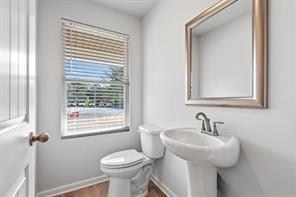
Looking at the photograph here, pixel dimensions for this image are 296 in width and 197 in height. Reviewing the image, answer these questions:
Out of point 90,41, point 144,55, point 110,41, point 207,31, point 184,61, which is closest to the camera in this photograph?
point 207,31

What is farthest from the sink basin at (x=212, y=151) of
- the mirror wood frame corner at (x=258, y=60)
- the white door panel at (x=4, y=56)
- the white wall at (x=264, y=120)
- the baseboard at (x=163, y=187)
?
the baseboard at (x=163, y=187)

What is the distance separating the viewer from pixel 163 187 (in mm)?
1745

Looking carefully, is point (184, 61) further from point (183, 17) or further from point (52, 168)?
point (52, 168)

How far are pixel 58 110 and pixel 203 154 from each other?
5.30 ft

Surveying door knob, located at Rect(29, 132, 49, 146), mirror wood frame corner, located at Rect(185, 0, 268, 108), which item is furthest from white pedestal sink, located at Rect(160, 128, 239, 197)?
door knob, located at Rect(29, 132, 49, 146)

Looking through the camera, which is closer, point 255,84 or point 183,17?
point 255,84

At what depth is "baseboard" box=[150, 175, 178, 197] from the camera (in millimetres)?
1623

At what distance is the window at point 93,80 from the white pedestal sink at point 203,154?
1.15 meters

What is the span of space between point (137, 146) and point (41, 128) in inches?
48.8

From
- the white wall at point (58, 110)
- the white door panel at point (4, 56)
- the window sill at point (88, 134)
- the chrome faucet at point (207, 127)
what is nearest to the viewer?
the white door panel at point (4, 56)

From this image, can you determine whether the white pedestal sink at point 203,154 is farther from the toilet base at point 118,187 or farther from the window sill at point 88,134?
the window sill at point 88,134

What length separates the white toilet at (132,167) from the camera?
55.8 inches

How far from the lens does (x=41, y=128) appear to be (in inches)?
62.6

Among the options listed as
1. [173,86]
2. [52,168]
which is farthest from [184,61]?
[52,168]
